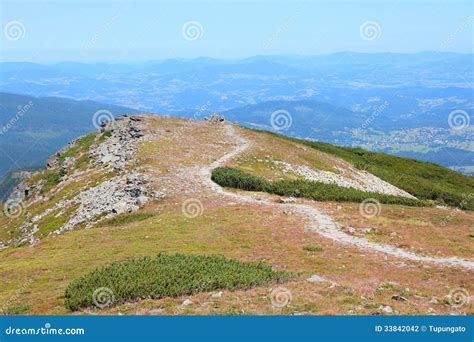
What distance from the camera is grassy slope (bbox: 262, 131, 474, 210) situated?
8631cm

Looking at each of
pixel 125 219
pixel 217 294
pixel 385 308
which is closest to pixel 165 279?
pixel 217 294

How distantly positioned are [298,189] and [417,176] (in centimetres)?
6495

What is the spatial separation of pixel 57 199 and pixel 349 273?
5015 centimetres

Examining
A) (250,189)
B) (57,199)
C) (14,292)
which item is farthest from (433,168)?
(14,292)

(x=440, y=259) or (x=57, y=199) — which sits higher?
(x=440, y=259)

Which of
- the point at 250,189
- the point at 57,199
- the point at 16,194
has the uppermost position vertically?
the point at 250,189

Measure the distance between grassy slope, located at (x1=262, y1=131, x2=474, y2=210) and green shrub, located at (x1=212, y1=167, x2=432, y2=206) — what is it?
33897mm

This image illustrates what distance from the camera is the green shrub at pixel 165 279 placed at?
71.1 ft

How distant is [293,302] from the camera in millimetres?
19703

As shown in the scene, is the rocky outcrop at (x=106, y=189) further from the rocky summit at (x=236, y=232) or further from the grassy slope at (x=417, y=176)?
the grassy slope at (x=417, y=176)

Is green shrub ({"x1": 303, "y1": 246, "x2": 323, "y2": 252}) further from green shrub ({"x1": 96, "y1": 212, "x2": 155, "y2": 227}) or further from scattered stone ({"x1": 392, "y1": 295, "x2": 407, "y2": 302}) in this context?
green shrub ({"x1": 96, "y1": 212, "x2": 155, "y2": 227})

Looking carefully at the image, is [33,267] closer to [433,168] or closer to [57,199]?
[57,199]
